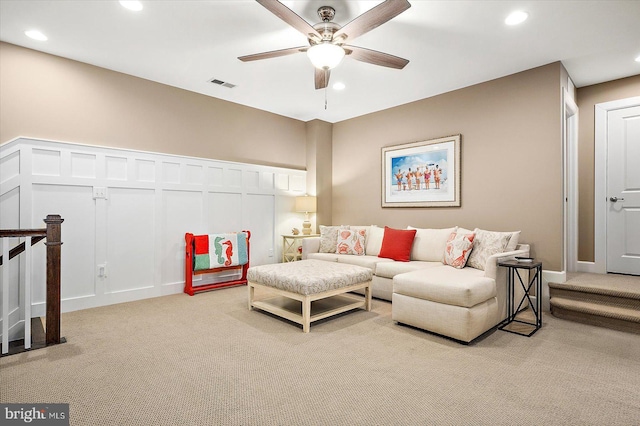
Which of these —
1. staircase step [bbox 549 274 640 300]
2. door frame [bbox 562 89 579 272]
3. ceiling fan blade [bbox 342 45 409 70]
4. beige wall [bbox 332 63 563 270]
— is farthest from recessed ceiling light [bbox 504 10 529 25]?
staircase step [bbox 549 274 640 300]

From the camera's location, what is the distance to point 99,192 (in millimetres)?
3842

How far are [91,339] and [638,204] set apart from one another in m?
6.02

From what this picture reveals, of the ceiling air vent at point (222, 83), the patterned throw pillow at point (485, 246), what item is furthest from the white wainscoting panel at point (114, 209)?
the patterned throw pillow at point (485, 246)

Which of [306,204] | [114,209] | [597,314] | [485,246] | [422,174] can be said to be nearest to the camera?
[597,314]

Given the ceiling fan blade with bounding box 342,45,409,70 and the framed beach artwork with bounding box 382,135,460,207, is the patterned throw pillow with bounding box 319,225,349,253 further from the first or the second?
the ceiling fan blade with bounding box 342,45,409,70

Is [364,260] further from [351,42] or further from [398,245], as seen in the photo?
[351,42]

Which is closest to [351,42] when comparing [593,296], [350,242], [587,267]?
[350,242]

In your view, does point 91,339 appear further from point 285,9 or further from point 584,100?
point 584,100

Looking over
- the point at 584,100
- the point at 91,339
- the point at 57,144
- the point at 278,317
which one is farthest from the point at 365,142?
the point at 91,339

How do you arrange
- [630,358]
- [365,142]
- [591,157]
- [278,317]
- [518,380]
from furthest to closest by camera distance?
1. [365,142]
2. [591,157]
3. [278,317]
4. [630,358]
5. [518,380]

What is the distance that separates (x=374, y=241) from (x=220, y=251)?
2262 millimetres

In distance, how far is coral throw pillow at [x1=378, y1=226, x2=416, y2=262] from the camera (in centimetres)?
437

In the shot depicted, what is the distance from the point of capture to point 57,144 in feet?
11.7

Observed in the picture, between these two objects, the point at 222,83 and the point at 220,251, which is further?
the point at 220,251
